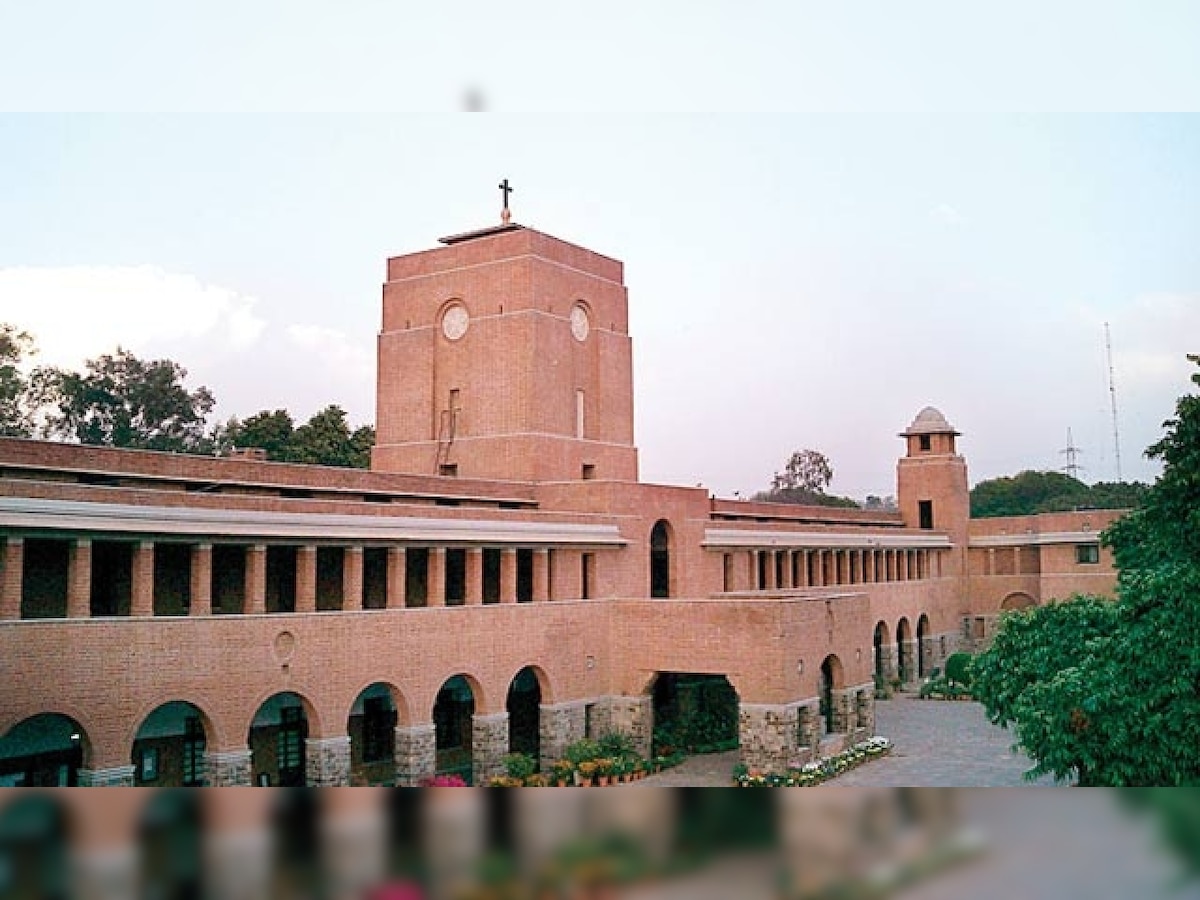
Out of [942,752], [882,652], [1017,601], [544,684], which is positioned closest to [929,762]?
[942,752]

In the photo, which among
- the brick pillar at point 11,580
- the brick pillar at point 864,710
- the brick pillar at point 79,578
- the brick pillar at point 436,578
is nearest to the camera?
the brick pillar at point 11,580

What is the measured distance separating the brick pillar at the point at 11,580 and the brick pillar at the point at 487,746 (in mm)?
9350

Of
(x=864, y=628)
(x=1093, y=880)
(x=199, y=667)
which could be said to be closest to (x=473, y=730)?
(x=199, y=667)

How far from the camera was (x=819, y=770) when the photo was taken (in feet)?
72.6

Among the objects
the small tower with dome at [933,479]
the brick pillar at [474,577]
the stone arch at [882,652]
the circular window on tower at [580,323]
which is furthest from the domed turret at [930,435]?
Result: the brick pillar at [474,577]

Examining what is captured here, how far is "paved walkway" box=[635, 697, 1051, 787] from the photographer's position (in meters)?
21.9

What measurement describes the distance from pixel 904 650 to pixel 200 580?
95.9 ft

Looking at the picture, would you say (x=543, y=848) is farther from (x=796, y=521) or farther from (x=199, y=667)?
(x=796, y=521)

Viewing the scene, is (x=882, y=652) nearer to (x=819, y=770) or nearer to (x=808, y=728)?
(x=808, y=728)

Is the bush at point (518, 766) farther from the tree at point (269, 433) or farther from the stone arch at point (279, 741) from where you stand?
the tree at point (269, 433)

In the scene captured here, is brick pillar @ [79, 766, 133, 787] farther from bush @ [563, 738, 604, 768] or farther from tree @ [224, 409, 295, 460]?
tree @ [224, 409, 295, 460]

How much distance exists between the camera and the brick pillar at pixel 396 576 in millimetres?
19953

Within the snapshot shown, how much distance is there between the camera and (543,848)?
1928 mm

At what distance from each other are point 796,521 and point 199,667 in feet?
78.4
